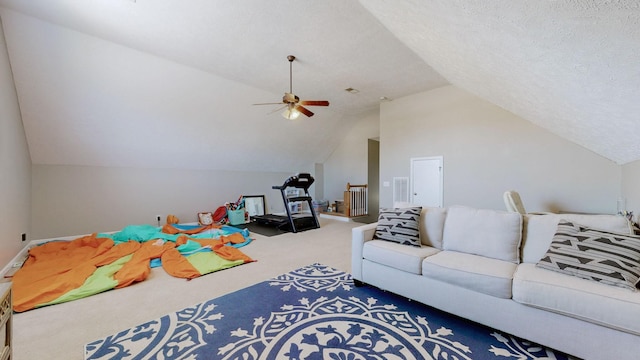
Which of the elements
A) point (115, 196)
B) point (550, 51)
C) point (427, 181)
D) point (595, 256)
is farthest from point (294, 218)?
point (550, 51)

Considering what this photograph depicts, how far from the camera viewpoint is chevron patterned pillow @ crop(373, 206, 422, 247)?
8.68ft

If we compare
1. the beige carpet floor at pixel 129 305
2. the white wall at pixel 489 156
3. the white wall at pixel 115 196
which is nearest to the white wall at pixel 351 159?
the white wall at pixel 489 156

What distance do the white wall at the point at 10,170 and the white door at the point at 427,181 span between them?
6.49m

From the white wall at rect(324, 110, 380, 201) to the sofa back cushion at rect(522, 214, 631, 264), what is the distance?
5.53 m

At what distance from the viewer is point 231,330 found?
196 centimetres

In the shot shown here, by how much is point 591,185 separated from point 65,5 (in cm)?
748

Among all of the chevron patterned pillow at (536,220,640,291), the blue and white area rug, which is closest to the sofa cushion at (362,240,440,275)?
the blue and white area rug

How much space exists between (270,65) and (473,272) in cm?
401

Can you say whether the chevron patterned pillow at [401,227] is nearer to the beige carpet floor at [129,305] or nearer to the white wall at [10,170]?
the beige carpet floor at [129,305]

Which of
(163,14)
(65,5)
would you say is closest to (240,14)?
(163,14)

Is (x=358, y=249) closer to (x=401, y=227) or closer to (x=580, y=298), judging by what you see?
(x=401, y=227)

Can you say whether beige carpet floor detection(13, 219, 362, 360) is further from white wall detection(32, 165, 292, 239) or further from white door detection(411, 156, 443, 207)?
white wall detection(32, 165, 292, 239)

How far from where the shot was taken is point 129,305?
92.4 inches

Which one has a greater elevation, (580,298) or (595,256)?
(595,256)
